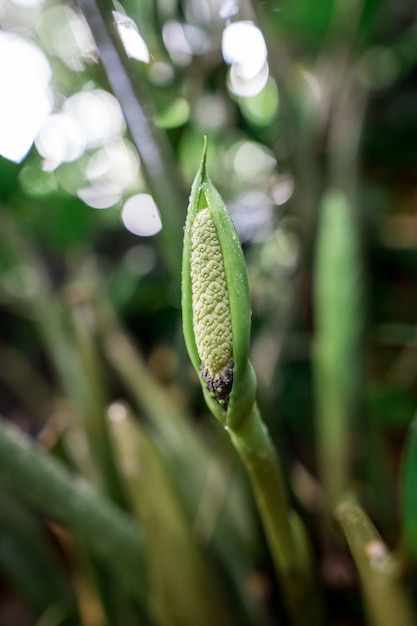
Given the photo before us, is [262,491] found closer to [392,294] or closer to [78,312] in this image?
[78,312]

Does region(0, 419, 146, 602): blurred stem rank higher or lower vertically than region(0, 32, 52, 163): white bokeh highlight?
lower

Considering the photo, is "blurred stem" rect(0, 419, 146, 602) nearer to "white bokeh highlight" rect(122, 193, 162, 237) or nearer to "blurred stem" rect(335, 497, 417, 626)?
"blurred stem" rect(335, 497, 417, 626)

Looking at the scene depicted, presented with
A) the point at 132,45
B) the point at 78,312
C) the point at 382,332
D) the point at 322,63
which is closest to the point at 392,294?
the point at 382,332

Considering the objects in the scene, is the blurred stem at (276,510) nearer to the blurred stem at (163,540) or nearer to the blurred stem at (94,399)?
the blurred stem at (163,540)

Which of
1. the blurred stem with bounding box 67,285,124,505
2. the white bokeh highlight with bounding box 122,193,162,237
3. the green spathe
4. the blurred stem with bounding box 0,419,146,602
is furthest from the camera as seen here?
the white bokeh highlight with bounding box 122,193,162,237

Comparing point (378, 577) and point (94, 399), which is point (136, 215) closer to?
point (94, 399)

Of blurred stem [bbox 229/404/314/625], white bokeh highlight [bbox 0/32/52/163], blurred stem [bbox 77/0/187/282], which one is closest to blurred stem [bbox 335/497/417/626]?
blurred stem [bbox 229/404/314/625]

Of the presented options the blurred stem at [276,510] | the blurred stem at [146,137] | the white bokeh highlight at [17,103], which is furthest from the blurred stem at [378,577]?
the white bokeh highlight at [17,103]
